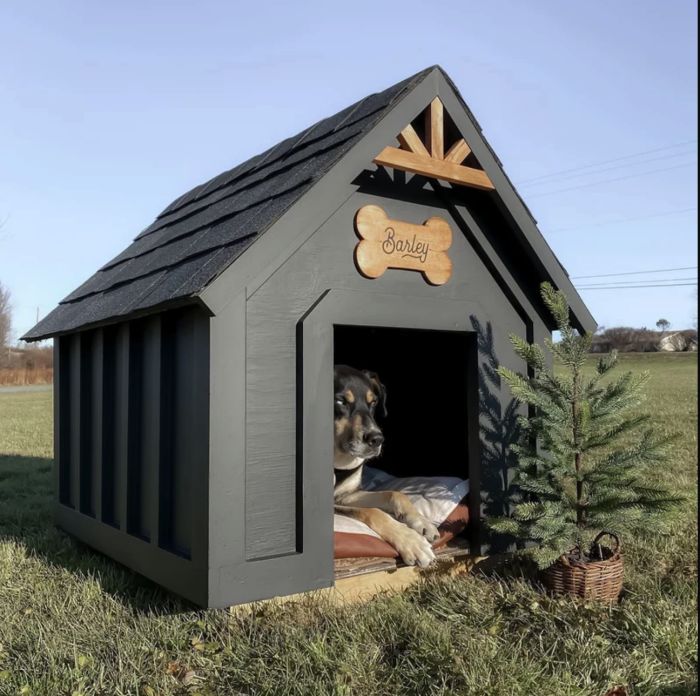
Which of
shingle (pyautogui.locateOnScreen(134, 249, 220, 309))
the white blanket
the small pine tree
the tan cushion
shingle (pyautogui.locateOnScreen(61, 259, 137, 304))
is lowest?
the tan cushion

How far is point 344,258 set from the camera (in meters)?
3.97

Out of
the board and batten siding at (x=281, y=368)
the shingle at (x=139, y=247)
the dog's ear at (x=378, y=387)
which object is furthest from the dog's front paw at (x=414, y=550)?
the shingle at (x=139, y=247)

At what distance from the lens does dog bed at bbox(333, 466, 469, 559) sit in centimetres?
395

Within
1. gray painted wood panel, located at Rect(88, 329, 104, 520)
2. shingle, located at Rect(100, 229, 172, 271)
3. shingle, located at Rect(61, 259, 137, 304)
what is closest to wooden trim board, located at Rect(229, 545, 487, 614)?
gray painted wood panel, located at Rect(88, 329, 104, 520)

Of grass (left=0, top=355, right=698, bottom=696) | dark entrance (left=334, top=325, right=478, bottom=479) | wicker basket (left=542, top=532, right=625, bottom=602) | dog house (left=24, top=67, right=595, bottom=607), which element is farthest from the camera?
dark entrance (left=334, top=325, right=478, bottom=479)

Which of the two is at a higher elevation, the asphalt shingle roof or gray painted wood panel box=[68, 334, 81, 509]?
the asphalt shingle roof

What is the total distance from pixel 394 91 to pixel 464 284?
129cm

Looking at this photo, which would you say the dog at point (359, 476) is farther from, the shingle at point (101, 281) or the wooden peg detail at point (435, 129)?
the shingle at point (101, 281)

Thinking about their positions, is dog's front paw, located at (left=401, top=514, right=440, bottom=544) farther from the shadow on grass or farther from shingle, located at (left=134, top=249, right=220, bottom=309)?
shingle, located at (left=134, top=249, right=220, bottom=309)

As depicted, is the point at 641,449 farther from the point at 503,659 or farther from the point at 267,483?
the point at 267,483

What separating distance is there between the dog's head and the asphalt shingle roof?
4.69ft

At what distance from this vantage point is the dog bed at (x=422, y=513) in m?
3.95

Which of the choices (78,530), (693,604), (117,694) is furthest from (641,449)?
(78,530)

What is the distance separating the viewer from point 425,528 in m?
4.27
